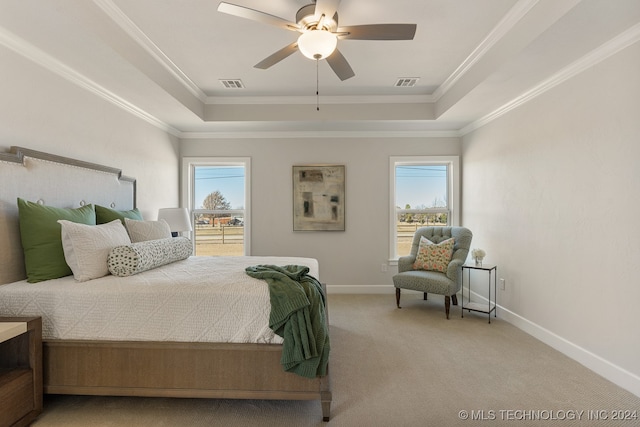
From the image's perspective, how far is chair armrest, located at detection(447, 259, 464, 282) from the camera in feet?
11.9

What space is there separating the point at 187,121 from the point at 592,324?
15.4 ft

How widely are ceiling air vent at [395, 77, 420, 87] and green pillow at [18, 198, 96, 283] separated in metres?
3.49

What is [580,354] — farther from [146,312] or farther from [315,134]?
[315,134]

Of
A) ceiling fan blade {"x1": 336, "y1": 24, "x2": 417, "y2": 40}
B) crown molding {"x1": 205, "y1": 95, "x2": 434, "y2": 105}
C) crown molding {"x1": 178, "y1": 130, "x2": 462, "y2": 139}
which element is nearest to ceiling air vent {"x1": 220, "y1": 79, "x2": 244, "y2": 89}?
crown molding {"x1": 205, "y1": 95, "x2": 434, "y2": 105}

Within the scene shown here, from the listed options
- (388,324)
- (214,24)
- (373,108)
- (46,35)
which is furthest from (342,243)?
(46,35)

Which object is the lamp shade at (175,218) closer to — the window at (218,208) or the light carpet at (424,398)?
the window at (218,208)

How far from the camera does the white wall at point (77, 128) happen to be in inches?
85.7

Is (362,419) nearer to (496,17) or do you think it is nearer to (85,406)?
(85,406)

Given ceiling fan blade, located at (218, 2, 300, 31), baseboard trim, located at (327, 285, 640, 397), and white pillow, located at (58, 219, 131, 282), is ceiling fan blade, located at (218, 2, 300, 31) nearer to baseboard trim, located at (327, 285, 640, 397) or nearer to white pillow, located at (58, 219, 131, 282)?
white pillow, located at (58, 219, 131, 282)

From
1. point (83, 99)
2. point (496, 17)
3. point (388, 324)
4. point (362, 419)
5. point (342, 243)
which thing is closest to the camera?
point (362, 419)

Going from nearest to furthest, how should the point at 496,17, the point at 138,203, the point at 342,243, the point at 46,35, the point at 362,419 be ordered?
the point at 362,419
the point at 46,35
the point at 496,17
the point at 138,203
the point at 342,243

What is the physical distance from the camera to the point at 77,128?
2729 mm

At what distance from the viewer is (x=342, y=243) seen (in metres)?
4.64

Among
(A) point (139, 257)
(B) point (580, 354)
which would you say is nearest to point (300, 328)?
(A) point (139, 257)
